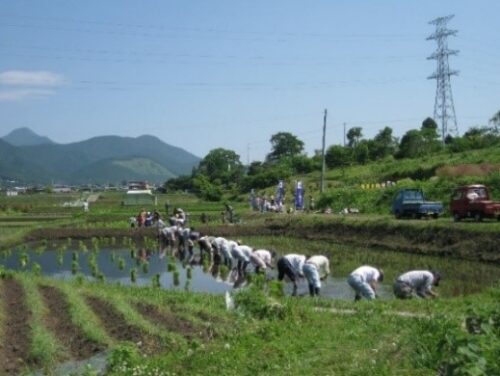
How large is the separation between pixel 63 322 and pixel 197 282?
9.28 m

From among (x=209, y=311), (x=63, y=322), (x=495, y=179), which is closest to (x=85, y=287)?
(x=63, y=322)

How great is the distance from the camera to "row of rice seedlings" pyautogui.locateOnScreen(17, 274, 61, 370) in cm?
1141

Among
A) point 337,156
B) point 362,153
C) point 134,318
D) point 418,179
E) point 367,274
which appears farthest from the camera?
point 337,156

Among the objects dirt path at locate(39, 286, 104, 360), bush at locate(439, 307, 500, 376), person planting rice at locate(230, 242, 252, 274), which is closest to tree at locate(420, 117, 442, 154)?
person planting rice at locate(230, 242, 252, 274)

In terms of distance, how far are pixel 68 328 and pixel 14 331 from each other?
107 cm

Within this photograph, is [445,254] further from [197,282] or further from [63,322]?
[63,322]

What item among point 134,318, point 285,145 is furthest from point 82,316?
point 285,145

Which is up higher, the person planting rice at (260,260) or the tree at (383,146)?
the tree at (383,146)

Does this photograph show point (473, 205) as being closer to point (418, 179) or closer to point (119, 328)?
point (119, 328)

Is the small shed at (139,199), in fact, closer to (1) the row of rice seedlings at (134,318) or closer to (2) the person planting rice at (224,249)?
(2) the person planting rice at (224,249)

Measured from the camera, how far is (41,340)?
39.7 feet

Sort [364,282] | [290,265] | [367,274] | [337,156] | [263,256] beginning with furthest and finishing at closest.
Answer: [337,156] → [263,256] → [290,265] → [367,274] → [364,282]

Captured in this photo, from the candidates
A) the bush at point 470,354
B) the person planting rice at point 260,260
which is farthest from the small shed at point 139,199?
the bush at point 470,354

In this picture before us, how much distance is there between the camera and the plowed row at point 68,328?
38.8 ft
